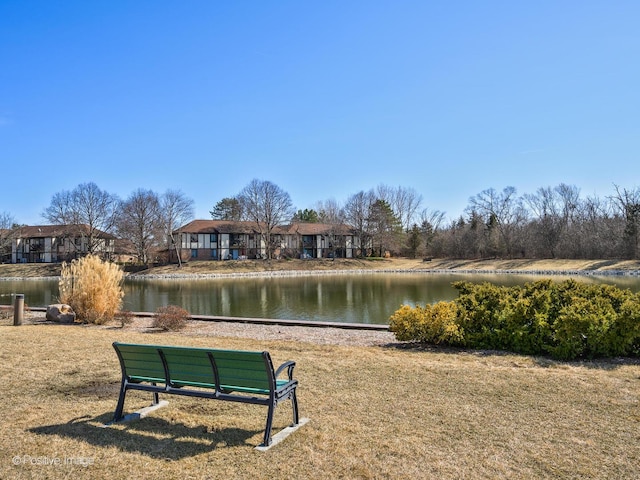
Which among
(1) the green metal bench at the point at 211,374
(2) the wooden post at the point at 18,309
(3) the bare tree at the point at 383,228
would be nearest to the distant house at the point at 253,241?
(3) the bare tree at the point at 383,228

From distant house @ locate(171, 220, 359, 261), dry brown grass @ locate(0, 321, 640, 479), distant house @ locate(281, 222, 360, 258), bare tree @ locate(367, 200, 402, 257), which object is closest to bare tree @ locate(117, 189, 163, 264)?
distant house @ locate(171, 220, 359, 261)

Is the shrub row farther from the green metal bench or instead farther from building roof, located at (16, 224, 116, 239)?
building roof, located at (16, 224, 116, 239)

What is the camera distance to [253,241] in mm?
69938

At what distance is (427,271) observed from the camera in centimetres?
5500

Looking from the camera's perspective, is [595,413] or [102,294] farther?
[102,294]

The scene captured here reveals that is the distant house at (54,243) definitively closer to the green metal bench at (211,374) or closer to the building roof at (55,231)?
the building roof at (55,231)

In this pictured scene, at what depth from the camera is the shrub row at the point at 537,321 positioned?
25.0 feet

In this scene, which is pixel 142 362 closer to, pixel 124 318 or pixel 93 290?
pixel 124 318

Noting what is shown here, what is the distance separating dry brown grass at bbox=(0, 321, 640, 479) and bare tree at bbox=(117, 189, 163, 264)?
56.0 meters

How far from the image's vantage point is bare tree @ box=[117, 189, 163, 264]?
5994 cm

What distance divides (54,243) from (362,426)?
75.6m

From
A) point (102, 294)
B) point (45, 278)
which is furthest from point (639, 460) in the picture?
point (45, 278)

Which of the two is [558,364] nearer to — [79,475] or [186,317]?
[79,475]

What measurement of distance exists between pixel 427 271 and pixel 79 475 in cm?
5352
